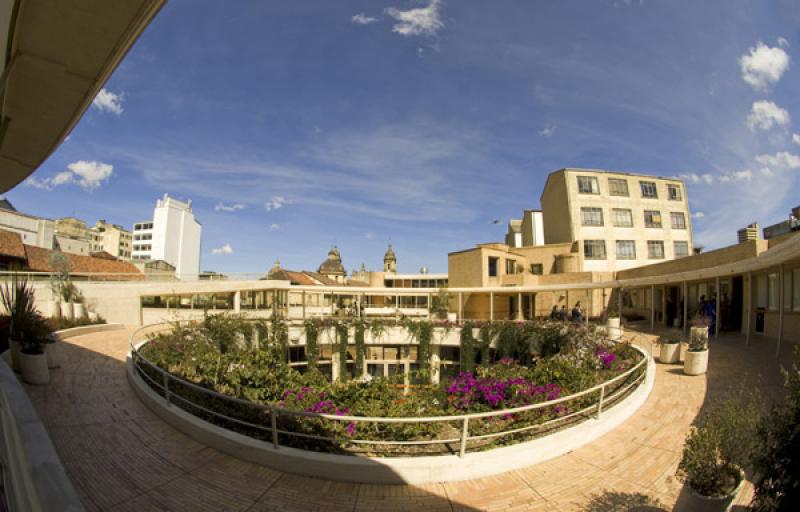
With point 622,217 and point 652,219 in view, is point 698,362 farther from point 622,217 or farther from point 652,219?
point 652,219

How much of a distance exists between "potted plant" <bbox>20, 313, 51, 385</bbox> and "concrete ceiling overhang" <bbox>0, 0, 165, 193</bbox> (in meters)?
8.67

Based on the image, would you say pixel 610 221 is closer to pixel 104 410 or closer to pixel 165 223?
pixel 104 410

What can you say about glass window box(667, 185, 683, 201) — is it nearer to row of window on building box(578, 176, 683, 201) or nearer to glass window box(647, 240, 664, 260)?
row of window on building box(578, 176, 683, 201)

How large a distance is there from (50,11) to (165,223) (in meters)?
94.4

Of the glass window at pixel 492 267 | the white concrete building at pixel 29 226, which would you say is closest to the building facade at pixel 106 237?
the white concrete building at pixel 29 226

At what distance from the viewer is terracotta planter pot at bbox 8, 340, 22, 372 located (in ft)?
28.7

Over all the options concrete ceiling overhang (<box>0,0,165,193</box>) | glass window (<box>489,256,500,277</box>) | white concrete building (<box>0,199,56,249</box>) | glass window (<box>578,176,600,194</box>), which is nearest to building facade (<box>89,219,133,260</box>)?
white concrete building (<box>0,199,56,249</box>)

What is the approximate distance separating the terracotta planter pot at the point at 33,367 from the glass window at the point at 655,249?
3965 centimetres

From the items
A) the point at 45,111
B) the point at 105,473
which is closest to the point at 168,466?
the point at 105,473

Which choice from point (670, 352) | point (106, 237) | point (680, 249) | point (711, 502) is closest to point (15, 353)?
point (711, 502)

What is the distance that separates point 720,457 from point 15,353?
13420 millimetres

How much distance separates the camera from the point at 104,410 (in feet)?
24.7

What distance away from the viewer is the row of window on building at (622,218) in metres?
33.3

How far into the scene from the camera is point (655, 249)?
33656 millimetres
